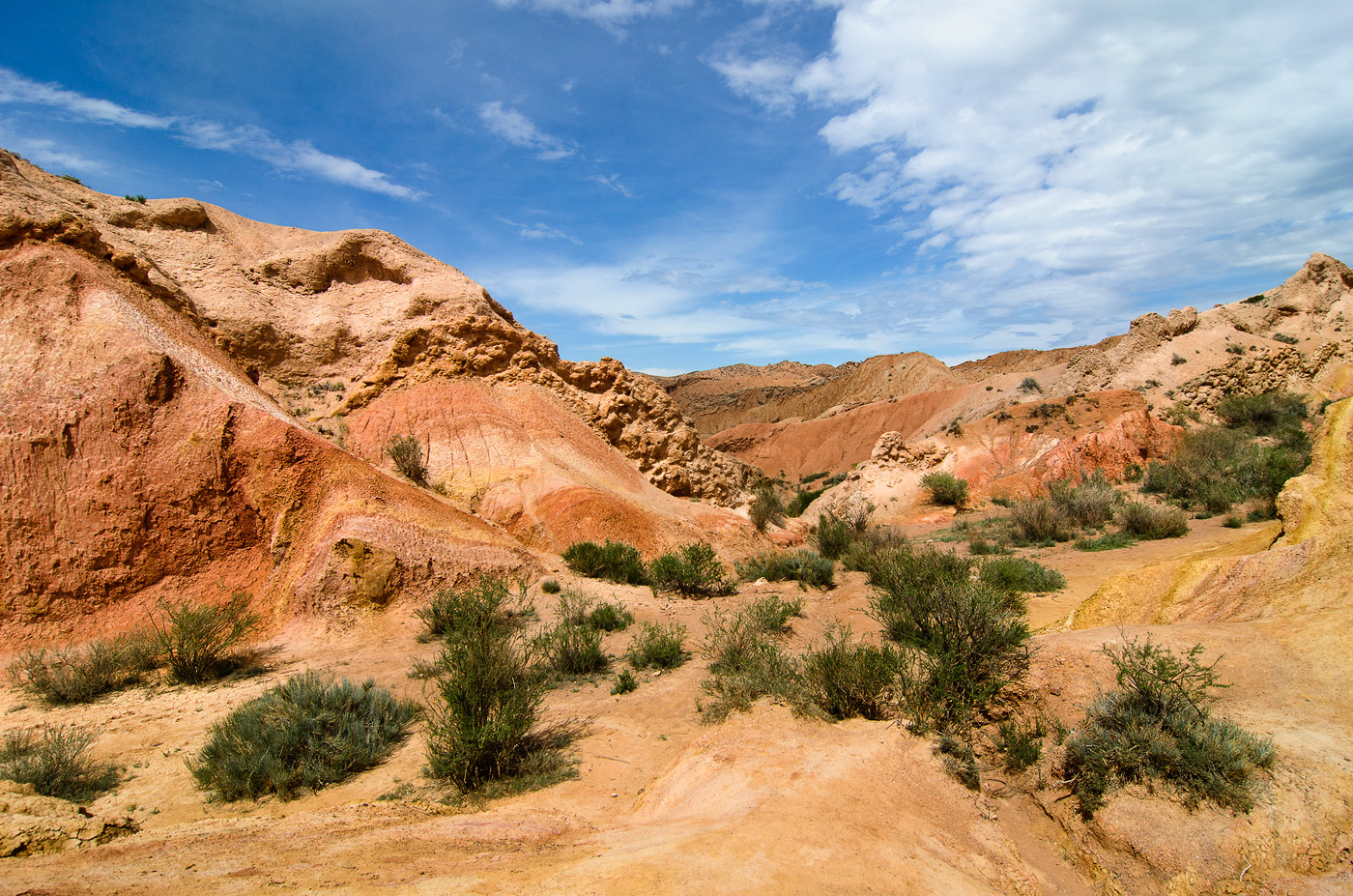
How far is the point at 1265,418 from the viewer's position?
2053 cm

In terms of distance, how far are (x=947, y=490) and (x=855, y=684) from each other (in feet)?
60.7

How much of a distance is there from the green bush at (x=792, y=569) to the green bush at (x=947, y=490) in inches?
434

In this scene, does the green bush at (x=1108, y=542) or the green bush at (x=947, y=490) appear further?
the green bush at (x=947, y=490)

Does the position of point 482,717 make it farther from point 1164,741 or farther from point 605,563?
point 605,563

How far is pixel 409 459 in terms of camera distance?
1241cm

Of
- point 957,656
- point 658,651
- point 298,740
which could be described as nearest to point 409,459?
point 658,651

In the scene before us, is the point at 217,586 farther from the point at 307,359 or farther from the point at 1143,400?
the point at 1143,400

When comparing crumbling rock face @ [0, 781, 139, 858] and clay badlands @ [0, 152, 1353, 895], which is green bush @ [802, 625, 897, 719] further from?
crumbling rock face @ [0, 781, 139, 858]

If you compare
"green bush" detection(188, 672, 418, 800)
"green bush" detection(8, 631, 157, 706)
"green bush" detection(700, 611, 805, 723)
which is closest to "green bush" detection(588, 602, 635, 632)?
"green bush" detection(700, 611, 805, 723)

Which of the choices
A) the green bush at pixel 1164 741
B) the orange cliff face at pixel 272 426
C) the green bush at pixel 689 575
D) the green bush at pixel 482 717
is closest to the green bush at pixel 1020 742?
the green bush at pixel 1164 741

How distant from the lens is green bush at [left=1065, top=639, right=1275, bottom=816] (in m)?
3.36

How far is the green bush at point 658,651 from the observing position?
7832 millimetres

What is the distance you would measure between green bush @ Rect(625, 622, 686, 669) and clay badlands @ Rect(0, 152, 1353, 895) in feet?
0.67

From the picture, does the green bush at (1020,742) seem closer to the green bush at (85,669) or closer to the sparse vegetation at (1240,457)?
the green bush at (85,669)
